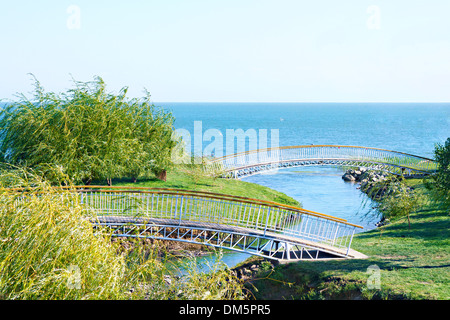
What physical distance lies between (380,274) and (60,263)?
10.2 meters

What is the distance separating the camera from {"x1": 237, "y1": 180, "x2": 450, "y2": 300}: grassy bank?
42.9 ft

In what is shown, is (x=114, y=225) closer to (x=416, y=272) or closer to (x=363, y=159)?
(x=416, y=272)

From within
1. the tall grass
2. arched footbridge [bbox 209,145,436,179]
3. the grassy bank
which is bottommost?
the grassy bank

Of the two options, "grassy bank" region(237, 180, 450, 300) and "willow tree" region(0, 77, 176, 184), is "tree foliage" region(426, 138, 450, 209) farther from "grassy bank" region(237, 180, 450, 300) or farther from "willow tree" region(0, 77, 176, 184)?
"willow tree" region(0, 77, 176, 184)

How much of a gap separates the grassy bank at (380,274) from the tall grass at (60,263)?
3.39 meters

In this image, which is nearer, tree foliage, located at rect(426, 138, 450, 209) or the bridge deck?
tree foliage, located at rect(426, 138, 450, 209)

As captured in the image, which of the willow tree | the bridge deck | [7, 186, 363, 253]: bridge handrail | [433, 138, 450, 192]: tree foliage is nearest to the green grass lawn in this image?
the willow tree

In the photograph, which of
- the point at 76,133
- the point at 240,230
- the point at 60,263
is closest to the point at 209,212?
the point at 240,230

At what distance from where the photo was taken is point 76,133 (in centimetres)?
2608

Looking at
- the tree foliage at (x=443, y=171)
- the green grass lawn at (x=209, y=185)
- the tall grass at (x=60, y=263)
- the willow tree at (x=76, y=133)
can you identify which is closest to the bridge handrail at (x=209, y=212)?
the tall grass at (x=60, y=263)

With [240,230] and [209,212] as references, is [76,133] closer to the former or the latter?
[209,212]

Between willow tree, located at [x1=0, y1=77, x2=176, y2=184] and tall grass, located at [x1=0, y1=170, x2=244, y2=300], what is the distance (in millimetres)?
13701

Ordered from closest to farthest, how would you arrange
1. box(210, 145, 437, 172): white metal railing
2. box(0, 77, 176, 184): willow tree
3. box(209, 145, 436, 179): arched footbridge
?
box(0, 77, 176, 184): willow tree
box(209, 145, 436, 179): arched footbridge
box(210, 145, 437, 172): white metal railing
